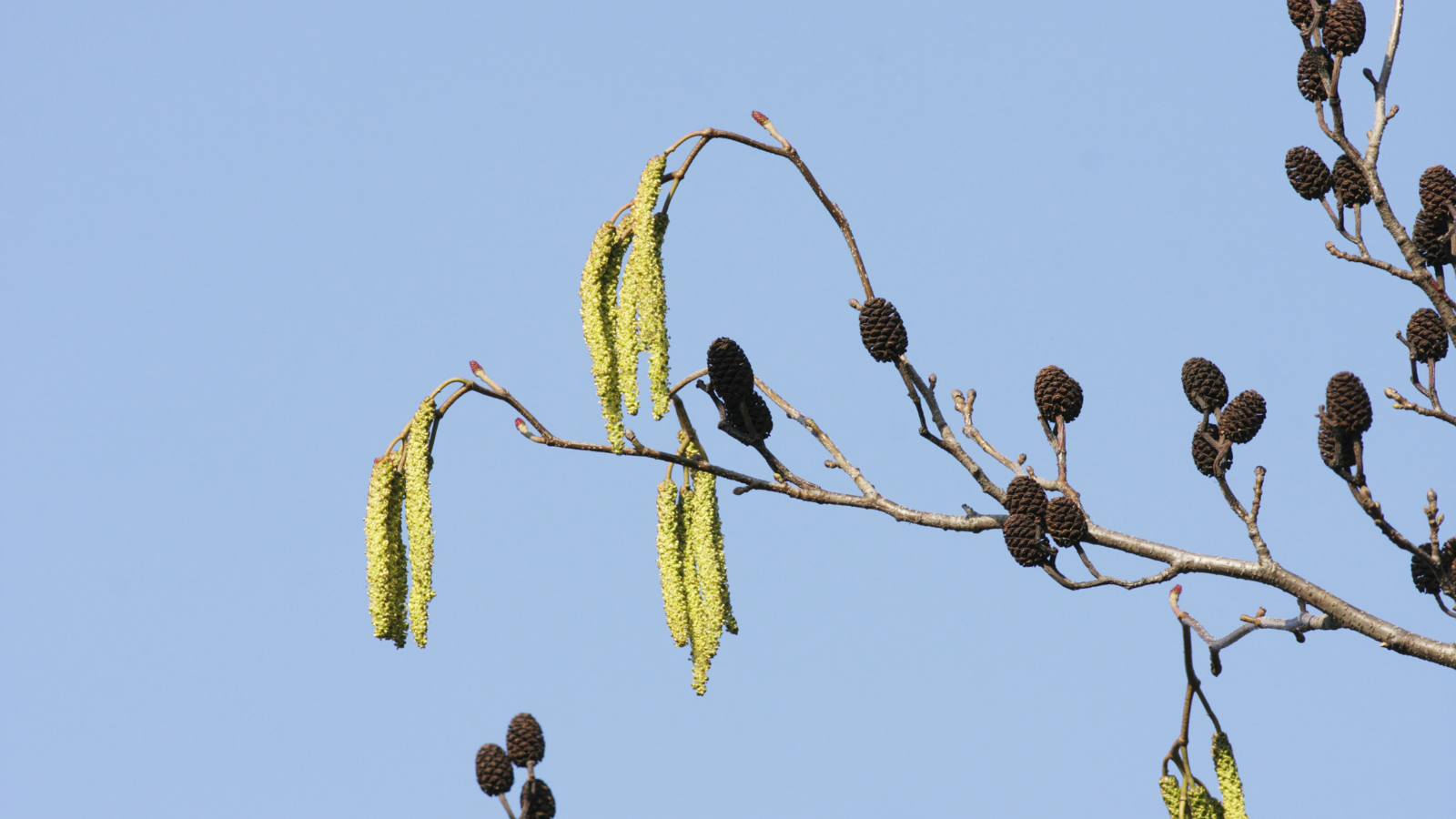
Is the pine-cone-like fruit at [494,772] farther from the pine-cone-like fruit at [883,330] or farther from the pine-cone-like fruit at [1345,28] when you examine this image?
the pine-cone-like fruit at [1345,28]

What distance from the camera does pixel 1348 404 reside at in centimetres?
548

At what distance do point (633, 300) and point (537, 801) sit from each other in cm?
180

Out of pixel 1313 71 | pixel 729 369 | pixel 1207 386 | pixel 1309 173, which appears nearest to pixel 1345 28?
pixel 1313 71

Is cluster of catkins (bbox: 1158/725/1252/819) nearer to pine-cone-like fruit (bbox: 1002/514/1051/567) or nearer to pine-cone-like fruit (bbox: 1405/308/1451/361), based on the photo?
pine-cone-like fruit (bbox: 1002/514/1051/567)

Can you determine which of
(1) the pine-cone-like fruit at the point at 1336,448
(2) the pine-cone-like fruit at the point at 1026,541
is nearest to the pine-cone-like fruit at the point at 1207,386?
(1) the pine-cone-like fruit at the point at 1336,448

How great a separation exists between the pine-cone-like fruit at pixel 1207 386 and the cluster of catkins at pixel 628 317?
2029mm

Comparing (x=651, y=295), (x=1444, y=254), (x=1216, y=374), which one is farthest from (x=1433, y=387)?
(x=651, y=295)

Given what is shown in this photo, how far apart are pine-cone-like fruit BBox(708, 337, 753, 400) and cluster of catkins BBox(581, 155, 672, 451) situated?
66 cm

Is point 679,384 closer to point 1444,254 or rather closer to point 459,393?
point 459,393

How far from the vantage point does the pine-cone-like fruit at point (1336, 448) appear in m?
5.59

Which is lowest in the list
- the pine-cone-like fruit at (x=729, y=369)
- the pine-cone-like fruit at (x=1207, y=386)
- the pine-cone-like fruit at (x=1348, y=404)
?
the pine-cone-like fruit at (x=1348, y=404)

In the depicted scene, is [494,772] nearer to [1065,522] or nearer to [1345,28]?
[1065,522]

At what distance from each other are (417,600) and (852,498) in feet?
5.36

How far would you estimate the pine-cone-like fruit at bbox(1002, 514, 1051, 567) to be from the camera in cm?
556
